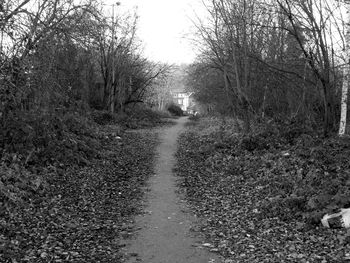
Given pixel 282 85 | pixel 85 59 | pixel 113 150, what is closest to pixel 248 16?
pixel 282 85

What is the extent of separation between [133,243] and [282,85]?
12605mm

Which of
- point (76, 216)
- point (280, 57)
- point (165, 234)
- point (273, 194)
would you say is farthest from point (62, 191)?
point (280, 57)

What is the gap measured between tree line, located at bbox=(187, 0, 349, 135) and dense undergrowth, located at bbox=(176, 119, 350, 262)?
5.61 feet

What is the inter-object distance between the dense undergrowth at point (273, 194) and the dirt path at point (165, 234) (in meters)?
0.36

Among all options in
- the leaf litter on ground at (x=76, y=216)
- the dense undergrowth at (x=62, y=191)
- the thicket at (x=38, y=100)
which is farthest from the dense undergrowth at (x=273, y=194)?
the thicket at (x=38, y=100)

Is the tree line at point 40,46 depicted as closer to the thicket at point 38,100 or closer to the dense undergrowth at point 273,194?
the thicket at point 38,100

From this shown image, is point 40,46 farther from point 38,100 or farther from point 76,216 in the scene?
point 76,216

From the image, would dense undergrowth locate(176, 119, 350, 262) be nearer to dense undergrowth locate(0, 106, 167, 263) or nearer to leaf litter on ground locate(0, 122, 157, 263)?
leaf litter on ground locate(0, 122, 157, 263)

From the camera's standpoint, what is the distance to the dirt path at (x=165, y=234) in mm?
5879

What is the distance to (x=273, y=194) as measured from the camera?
894 cm

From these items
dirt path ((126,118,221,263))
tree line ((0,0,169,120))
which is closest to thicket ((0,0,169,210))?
tree line ((0,0,169,120))

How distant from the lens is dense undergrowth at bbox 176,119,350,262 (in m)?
6.06

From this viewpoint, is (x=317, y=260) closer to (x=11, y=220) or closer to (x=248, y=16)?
(x=11, y=220)

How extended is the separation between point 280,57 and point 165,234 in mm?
10948
